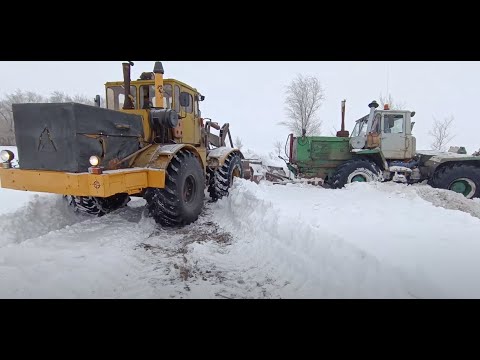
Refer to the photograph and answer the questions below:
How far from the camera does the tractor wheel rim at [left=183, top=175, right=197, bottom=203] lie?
541cm

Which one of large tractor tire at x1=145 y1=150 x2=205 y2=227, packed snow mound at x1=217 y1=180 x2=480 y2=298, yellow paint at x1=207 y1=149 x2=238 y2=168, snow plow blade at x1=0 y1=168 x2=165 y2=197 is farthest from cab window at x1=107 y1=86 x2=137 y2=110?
packed snow mound at x1=217 y1=180 x2=480 y2=298

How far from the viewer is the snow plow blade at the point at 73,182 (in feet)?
11.9

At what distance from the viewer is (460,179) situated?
764 centimetres

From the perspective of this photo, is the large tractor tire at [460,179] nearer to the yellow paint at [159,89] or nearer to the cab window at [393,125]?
the cab window at [393,125]

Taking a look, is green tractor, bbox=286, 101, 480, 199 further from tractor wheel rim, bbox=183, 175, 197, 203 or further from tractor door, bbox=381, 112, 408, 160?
tractor wheel rim, bbox=183, 175, 197, 203

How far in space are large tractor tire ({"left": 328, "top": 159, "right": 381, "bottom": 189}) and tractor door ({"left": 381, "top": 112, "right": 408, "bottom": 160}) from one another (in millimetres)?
851

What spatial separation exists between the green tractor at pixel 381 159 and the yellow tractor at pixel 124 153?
2987 millimetres

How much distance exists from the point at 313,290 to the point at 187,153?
3461mm

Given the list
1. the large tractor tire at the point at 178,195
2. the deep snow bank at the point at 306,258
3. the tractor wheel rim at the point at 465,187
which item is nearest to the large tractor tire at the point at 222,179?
the large tractor tire at the point at 178,195

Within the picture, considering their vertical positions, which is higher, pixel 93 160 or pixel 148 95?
pixel 148 95

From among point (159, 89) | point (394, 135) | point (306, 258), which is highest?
point (159, 89)

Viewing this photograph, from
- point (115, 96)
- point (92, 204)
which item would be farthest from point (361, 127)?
point (92, 204)

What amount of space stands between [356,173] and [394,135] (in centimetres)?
171

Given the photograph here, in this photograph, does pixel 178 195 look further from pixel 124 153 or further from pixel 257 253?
pixel 257 253
